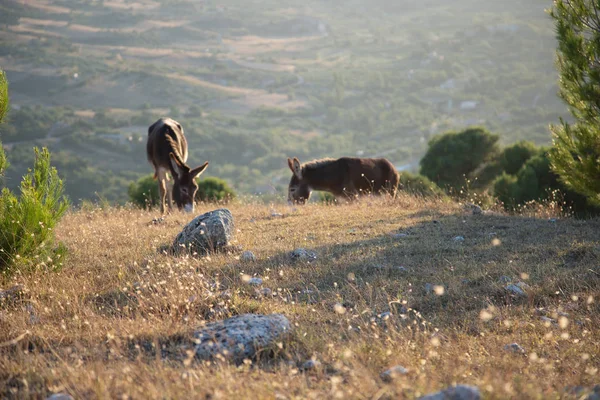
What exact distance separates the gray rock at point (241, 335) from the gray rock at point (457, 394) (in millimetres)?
1545

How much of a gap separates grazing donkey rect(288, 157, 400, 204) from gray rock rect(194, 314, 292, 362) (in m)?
10.1

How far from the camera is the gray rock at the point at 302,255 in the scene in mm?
7316

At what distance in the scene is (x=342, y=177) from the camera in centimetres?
1466

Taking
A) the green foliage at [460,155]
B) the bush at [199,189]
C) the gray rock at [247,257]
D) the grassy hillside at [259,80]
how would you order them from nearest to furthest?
the gray rock at [247,257] → the bush at [199,189] → the green foliage at [460,155] → the grassy hillside at [259,80]

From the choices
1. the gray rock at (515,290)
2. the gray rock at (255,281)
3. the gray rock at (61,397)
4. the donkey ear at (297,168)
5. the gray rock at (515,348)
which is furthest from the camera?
the donkey ear at (297,168)

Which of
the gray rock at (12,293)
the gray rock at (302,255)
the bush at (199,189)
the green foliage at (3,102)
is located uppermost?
the green foliage at (3,102)

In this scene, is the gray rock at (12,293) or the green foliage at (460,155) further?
the green foliage at (460,155)

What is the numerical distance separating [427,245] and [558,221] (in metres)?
3.39

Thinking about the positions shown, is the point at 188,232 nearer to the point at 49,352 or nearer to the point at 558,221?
the point at 49,352

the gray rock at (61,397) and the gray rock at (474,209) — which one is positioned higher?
the gray rock at (61,397)

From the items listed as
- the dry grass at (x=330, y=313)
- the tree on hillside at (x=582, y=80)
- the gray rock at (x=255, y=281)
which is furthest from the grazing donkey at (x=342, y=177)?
the gray rock at (x=255, y=281)

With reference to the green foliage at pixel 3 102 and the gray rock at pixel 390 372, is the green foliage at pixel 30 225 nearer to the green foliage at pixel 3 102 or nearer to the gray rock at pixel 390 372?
the green foliage at pixel 3 102

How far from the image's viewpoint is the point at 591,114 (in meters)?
9.46

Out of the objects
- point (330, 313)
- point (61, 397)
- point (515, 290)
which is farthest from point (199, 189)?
point (61, 397)
